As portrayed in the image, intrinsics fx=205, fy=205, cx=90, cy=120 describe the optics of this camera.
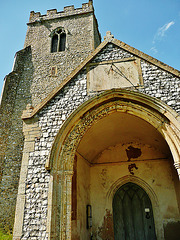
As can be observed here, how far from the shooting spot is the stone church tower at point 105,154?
4988 mm

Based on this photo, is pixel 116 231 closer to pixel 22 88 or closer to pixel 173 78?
pixel 173 78

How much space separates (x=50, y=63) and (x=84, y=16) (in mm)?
5042

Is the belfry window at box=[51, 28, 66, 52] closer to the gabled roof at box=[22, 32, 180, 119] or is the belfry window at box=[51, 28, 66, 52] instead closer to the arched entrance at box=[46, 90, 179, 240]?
the gabled roof at box=[22, 32, 180, 119]

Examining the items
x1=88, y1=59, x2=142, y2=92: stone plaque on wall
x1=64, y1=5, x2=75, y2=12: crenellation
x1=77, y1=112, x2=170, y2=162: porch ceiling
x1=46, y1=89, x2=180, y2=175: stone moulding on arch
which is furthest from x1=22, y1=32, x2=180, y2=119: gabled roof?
x1=64, y1=5, x2=75, y2=12: crenellation

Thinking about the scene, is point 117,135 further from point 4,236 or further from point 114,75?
point 4,236

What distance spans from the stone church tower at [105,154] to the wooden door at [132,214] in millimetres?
30

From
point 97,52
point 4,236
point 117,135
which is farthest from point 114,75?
point 4,236

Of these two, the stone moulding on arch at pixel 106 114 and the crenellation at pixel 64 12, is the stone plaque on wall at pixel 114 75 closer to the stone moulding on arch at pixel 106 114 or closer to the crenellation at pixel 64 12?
the stone moulding on arch at pixel 106 114

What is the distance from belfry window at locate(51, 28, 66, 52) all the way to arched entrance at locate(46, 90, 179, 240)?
1010 cm

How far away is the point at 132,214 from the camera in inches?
278

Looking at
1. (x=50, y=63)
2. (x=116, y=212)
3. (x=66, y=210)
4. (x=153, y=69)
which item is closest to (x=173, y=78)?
(x=153, y=69)

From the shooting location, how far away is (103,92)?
579 cm

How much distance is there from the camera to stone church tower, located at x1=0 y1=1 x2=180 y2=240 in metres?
4.99

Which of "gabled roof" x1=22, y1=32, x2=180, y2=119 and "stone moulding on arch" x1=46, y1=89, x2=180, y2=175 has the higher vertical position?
"gabled roof" x1=22, y1=32, x2=180, y2=119
